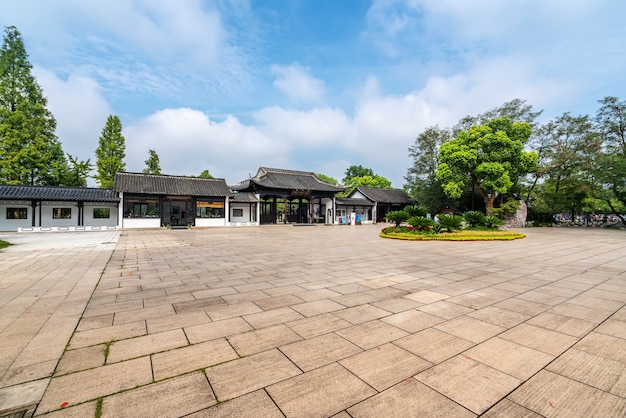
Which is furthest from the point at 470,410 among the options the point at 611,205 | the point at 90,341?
the point at 611,205

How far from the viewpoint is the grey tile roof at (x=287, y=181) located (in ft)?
94.1

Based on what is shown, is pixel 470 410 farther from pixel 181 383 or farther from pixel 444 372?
pixel 181 383

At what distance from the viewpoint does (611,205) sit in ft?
81.7

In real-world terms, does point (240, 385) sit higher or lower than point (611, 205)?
lower

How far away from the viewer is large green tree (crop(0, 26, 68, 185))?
22219mm

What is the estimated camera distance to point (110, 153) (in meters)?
28.0

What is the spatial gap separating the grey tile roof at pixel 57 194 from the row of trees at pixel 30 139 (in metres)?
4.20

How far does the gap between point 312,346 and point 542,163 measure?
32.4 metres

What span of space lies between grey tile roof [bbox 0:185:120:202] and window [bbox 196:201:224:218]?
6.22m

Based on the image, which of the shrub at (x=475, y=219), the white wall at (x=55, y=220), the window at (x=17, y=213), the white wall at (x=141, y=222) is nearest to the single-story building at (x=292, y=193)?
the white wall at (x=141, y=222)

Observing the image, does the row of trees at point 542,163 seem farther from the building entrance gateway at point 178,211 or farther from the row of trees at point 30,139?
the row of trees at point 30,139

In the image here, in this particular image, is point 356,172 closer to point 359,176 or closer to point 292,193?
point 359,176

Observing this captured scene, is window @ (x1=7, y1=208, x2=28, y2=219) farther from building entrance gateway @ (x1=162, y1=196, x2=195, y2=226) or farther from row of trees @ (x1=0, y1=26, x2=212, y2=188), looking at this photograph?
building entrance gateway @ (x1=162, y1=196, x2=195, y2=226)

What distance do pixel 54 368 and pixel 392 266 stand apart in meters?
6.32
